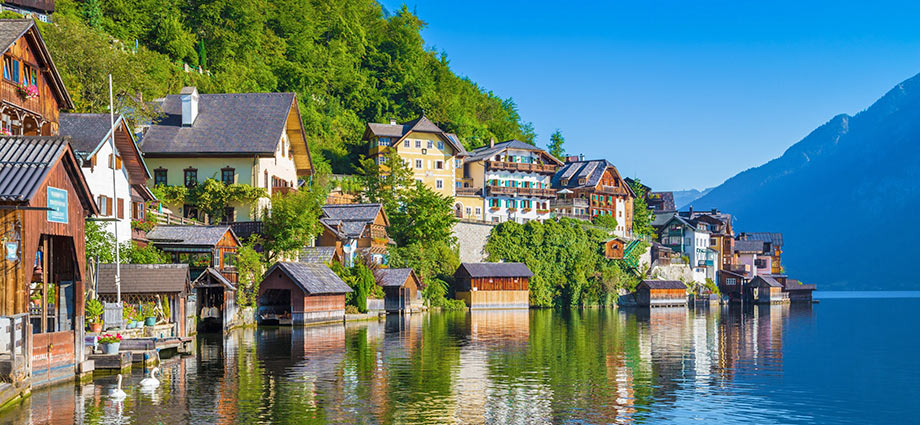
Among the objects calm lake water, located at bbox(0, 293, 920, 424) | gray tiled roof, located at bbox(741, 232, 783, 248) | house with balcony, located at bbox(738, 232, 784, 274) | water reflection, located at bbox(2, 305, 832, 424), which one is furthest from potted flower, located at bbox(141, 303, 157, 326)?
gray tiled roof, located at bbox(741, 232, 783, 248)

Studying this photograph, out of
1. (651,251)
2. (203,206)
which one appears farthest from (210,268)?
(651,251)

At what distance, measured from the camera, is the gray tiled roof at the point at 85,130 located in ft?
159

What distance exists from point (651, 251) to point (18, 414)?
101 m

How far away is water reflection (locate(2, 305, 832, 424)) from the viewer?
28.5 metres

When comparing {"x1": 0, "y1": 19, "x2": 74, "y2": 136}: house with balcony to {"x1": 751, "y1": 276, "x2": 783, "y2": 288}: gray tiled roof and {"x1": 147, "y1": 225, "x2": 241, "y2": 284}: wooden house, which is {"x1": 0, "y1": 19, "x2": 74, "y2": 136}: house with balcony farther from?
{"x1": 751, "y1": 276, "x2": 783, "y2": 288}: gray tiled roof

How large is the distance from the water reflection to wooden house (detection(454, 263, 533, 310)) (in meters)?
32.3

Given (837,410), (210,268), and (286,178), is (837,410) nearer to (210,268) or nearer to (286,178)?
(210,268)

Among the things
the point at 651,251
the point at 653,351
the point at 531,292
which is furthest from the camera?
the point at 651,251

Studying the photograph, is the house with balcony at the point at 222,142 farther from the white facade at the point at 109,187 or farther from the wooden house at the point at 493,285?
the wooden house at the point at 493,285

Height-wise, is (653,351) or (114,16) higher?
(114,16)

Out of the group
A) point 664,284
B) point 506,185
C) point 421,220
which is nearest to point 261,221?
point 421,220

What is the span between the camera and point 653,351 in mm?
50719

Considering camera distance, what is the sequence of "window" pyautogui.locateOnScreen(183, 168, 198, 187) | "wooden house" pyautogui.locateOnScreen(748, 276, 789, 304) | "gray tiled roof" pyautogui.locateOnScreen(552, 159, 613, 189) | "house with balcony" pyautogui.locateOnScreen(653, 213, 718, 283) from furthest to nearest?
1. "house with balcony" pyautogui.locateOnScreen(653, 213, 718, 283)
2. "wooden house" pyautogui.locateOnScreen(748, 276, 789, 304)
3. "gray tiled roof" pyautogui.locateOnScreen(552, 159, 613, 189)
4. "window" pyautogui.locateOnScreen(183, 168, 198, 187)

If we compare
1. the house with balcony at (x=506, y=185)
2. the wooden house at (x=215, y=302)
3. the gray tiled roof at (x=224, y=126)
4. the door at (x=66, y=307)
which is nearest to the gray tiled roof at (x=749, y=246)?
the house with balcony at (x=506, y=185)
